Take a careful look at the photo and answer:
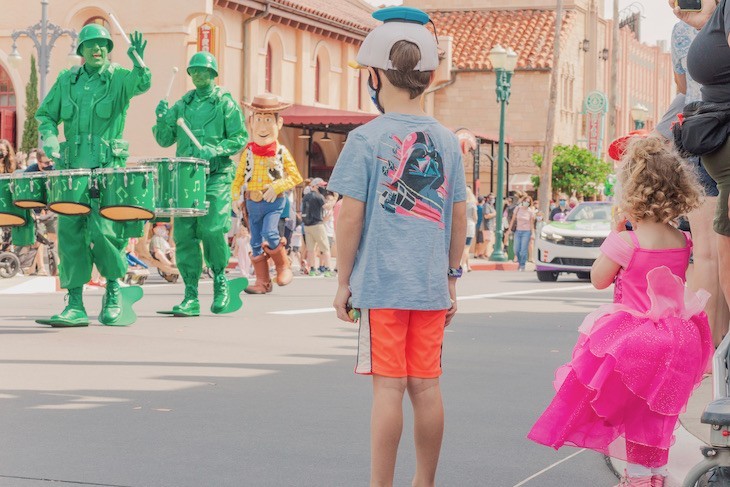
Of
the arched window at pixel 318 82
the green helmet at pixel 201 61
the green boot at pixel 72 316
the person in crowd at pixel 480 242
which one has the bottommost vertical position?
the person in crowd at pixel 480 242

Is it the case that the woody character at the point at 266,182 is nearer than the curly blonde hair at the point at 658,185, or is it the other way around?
the curly blonde hair at the point at 658,185

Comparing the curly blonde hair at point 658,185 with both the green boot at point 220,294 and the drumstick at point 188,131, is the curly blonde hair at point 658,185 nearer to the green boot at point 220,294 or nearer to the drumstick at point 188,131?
the drumstick at point 188,131

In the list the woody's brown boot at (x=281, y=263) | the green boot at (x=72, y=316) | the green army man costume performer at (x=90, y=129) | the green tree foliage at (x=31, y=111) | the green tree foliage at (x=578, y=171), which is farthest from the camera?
the green tree foliage at (x=578, y=171)

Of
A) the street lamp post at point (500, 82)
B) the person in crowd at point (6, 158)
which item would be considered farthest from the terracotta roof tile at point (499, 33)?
the person in crowd at point (6, 158)

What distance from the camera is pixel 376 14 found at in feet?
18.0

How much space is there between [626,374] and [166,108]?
8.17 metres

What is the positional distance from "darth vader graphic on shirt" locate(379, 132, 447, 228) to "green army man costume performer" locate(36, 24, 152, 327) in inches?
257

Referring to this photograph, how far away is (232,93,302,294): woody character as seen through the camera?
16016 millimetres

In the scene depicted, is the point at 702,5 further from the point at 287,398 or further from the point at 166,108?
the point at 166,108

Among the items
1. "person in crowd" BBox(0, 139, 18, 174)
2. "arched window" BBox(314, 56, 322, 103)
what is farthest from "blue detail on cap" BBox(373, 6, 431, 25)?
"arched window" BBox(314, 56, 322, 103)

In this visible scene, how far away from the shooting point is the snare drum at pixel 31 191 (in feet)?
37.8

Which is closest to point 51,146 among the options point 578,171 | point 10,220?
point 10,220

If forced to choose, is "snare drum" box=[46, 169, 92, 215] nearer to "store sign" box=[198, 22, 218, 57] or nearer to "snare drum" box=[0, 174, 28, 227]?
"snare drum" box=[0, 174, 28, 227]

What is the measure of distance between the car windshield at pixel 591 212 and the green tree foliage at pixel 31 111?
15496mm
